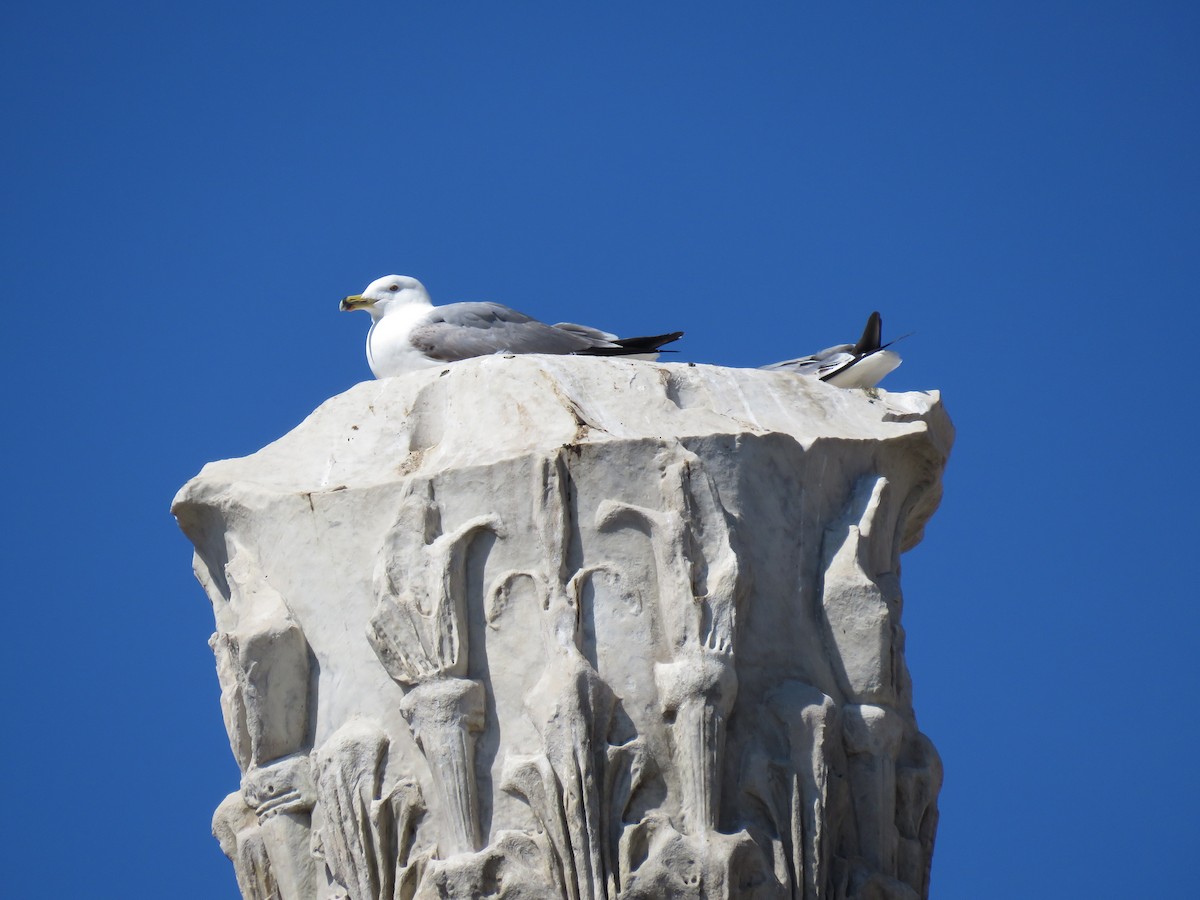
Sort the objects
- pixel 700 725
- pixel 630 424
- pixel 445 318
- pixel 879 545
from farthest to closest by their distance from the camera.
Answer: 1. pixel 445 318
2. pixel 879 545
3. pixel 630 424
4. pixel 700 725

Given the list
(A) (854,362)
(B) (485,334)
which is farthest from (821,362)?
(B) (485,334)

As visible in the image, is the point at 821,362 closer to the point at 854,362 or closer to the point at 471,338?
the point at 854,362

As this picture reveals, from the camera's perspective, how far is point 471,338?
8.48m

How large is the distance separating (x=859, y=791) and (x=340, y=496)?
8.18 ft

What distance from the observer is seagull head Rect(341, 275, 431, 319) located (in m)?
9.41

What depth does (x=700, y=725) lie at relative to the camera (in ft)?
22.0

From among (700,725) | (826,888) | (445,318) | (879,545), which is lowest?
(826,888)

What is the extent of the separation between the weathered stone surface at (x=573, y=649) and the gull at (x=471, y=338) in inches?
32.0

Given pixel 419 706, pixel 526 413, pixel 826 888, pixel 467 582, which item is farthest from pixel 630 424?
pixel 826 888

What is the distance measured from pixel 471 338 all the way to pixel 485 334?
7 centimetres

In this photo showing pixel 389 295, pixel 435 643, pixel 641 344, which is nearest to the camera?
pixel 435 643

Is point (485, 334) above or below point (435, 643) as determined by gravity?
above

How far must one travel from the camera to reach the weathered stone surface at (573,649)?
669 cm

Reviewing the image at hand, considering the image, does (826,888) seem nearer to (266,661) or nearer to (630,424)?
(630,424)
